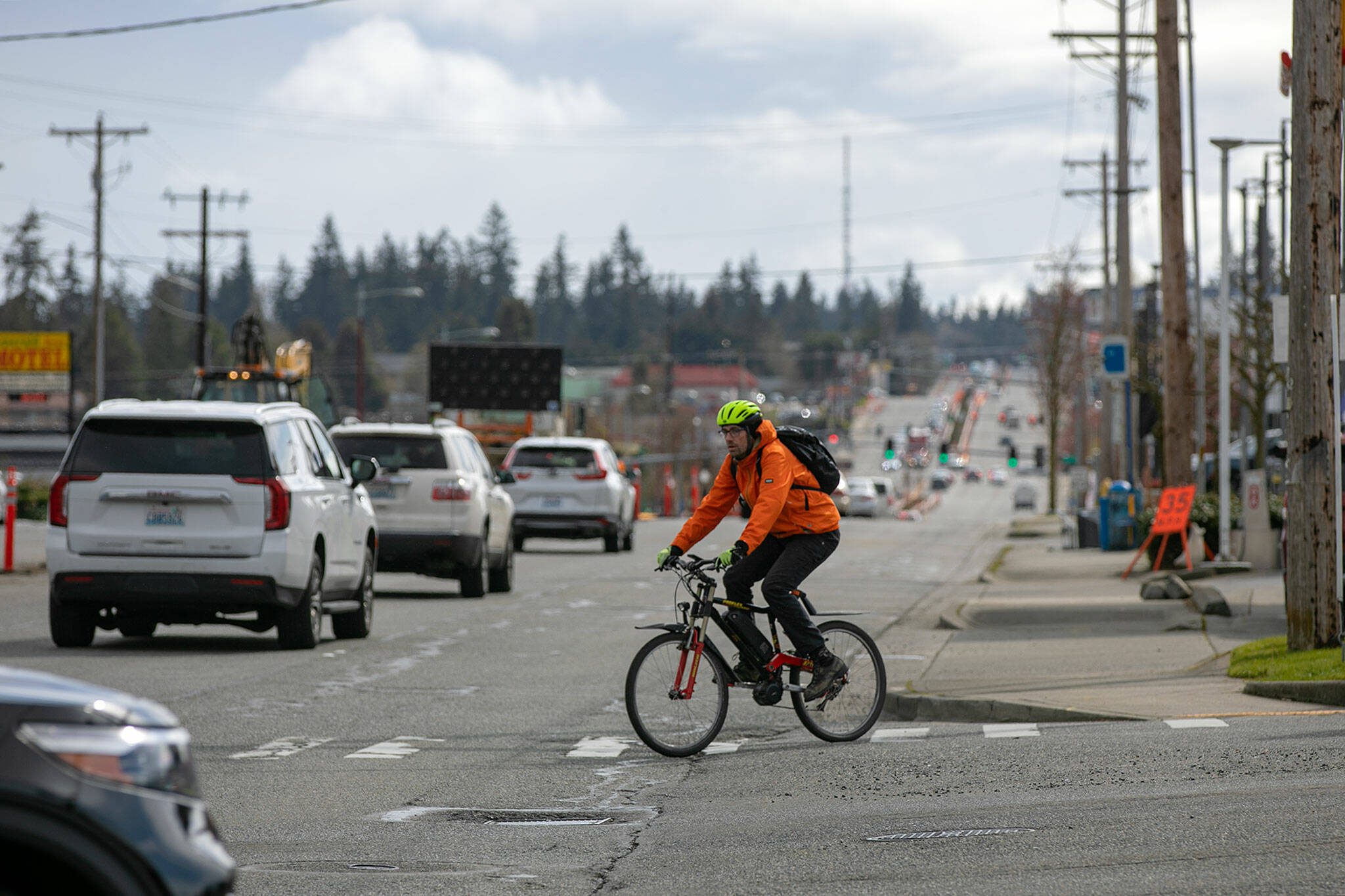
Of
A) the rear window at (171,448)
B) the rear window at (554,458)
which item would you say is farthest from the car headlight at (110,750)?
the rear window at (554,458)

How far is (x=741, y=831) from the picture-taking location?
7340mm

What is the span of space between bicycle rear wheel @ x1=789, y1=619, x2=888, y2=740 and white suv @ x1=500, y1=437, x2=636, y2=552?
63.7 feet

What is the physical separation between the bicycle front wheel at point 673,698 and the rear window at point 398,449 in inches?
416

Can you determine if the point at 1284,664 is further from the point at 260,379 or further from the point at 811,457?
the point at 260,379

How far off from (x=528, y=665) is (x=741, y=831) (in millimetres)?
7000

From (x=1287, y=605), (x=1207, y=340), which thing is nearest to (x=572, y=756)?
(x=1287, y=605)

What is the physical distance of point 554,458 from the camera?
30062mm

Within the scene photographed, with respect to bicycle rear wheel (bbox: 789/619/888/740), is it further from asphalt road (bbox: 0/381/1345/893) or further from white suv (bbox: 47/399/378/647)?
white suv (bbox: 47/399/378/647)

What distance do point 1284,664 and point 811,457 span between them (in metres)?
4.01

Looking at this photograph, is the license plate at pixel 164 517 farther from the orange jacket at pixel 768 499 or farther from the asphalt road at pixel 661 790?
the orange jacket at pixel 768 499

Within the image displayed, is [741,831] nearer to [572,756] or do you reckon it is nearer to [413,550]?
[572,756]

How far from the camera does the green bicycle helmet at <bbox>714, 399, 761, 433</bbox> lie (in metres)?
9.63

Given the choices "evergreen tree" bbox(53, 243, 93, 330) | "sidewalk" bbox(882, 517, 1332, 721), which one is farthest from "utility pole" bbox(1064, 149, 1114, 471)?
"evergreen tree" bbox(53, 243, 93, 330)

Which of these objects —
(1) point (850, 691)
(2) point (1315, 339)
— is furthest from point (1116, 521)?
(1) point (850, 691)
